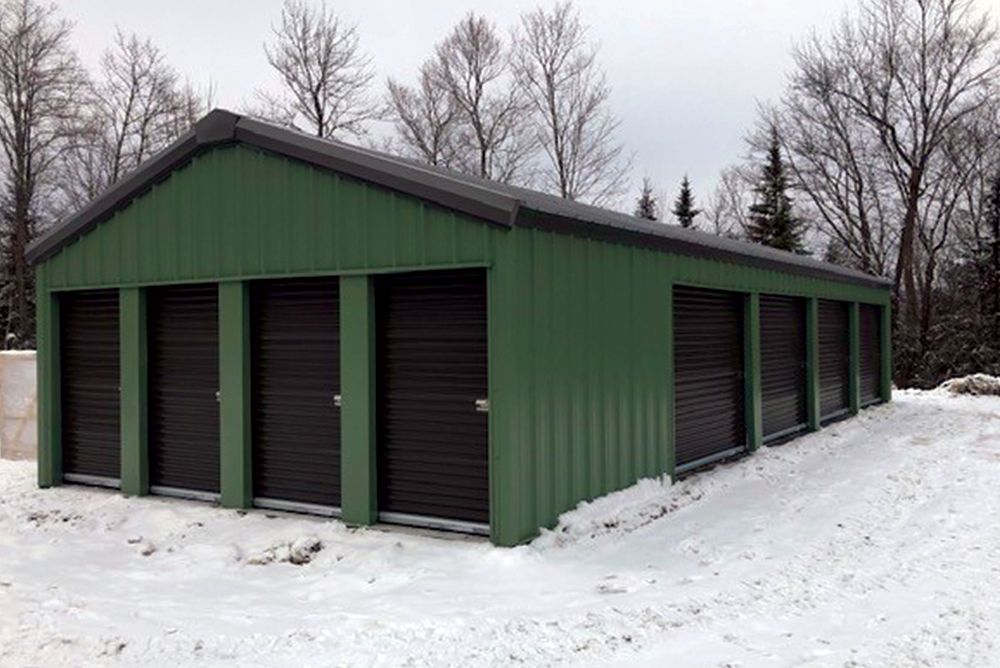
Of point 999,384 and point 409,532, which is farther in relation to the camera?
point 999,384

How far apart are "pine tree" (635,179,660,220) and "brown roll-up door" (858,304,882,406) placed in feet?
51.1

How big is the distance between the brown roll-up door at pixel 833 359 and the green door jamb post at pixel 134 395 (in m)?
10.6

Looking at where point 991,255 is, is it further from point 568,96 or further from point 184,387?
point 184,387

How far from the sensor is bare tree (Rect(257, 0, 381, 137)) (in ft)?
74.8

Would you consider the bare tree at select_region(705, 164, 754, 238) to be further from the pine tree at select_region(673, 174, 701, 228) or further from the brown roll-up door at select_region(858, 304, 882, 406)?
the brown roll-up door at select_region(858, 304, 882, 406)

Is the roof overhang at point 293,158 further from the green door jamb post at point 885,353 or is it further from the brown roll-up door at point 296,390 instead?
the green door jamb post at point 885,353

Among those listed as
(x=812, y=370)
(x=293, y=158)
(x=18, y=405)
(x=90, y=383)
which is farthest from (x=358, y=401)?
(x=812, y=370)

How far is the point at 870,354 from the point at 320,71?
Answer: 1679cm

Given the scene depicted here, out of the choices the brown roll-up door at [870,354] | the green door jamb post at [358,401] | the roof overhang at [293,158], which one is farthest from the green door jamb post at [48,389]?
the brown roll-up door at [870,354]

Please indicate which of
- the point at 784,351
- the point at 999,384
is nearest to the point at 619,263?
the point at 784,351

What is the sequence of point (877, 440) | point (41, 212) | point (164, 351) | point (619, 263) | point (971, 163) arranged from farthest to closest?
point (971, 163) < point (41, 212) < point (877, 440) < point (164, 351) < point (619, 263)

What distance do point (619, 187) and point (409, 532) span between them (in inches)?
829

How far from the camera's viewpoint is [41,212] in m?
22.8

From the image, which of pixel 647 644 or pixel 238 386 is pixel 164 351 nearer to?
→ pixel 238 386
